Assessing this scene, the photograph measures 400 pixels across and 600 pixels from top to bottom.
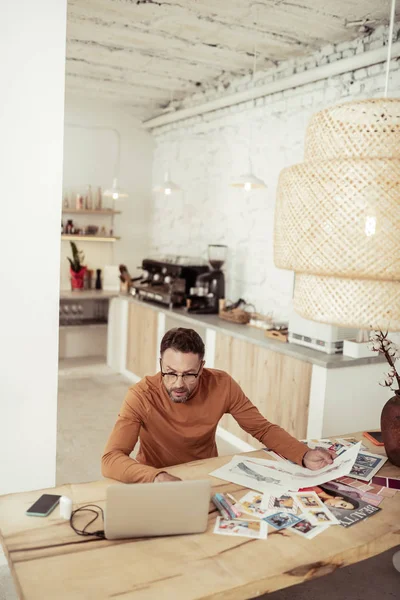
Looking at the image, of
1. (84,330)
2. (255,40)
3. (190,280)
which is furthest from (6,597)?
(84,330)

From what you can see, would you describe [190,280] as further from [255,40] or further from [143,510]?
[143,510]

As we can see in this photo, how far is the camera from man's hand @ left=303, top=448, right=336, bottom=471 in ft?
7.36

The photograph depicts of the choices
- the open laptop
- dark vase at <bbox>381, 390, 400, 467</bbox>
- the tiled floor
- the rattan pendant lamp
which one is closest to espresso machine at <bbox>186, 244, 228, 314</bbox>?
the tiled floor

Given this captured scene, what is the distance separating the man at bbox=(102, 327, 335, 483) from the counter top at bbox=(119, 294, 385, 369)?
1258 mm

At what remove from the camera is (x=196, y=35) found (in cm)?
427

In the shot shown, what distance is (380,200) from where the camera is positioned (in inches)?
41.8

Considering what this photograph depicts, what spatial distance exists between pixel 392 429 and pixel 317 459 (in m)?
0.38

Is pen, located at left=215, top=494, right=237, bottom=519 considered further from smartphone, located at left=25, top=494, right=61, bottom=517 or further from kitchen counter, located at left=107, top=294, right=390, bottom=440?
kitchen counter, located at left=107, top=294, right=390, bottom=440

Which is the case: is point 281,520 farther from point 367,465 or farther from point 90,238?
point 90,238

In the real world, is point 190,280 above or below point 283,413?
above

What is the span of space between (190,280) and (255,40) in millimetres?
2375

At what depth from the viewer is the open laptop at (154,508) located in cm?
159

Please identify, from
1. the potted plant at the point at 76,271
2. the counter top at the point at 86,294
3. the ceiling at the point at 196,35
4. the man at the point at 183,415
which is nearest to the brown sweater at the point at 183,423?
the man at the point at 183,415

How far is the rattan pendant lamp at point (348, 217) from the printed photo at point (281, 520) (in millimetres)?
895
